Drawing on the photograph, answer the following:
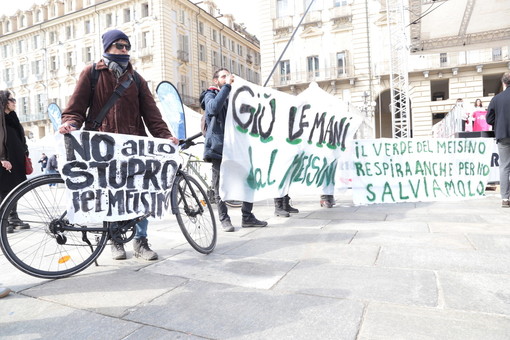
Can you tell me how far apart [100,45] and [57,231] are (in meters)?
37.6

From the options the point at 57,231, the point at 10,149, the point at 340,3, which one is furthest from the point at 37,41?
the point at 57,231

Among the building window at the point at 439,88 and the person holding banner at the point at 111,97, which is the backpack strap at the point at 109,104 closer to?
the person holding banner at the point at 111,97

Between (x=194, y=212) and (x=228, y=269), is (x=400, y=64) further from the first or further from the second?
(x=228, y=269)

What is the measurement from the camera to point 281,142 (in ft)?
15.3

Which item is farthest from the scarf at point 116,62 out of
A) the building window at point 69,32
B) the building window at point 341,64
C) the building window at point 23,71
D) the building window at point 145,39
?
the building window at point 23,71

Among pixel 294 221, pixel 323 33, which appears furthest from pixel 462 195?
pixel 323 33

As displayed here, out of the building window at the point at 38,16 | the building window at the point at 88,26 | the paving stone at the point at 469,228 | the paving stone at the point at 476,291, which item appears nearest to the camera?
the paving stone at the point at 476,291

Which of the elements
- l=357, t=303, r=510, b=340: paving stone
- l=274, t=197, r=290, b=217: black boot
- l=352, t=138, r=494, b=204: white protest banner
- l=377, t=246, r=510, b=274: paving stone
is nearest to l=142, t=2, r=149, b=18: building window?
l=352, t=138, r=494, b=204: white protest banner

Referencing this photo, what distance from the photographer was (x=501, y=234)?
360 cm

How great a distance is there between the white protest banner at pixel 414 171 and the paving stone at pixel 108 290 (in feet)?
13.6

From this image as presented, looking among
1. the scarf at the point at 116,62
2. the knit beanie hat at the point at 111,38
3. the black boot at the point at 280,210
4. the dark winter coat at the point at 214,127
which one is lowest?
the black boot at the point at 280,210

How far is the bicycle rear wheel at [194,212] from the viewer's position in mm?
3098

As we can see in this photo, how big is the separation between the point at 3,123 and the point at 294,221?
3.65 meters

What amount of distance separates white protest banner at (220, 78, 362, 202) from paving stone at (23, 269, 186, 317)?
157cm
